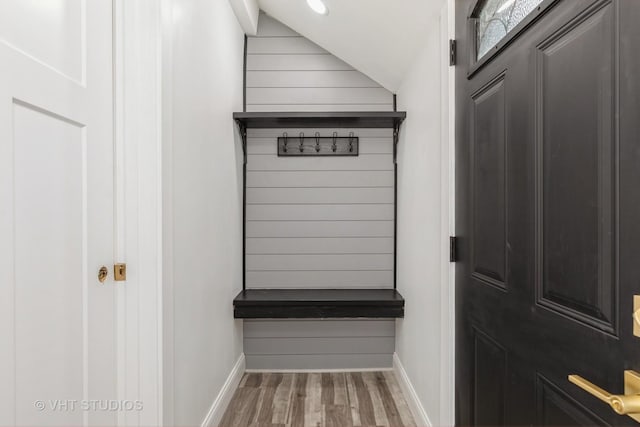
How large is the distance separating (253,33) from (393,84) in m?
1.11

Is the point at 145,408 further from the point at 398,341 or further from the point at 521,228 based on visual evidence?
the point at 398,341

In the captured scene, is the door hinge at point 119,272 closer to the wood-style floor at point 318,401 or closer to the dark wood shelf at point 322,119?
the wood-style floor at point 318,401

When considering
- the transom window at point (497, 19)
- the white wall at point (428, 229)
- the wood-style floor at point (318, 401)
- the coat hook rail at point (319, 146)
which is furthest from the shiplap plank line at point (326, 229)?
the transom window at point (497, 19)

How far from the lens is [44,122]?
1008mm

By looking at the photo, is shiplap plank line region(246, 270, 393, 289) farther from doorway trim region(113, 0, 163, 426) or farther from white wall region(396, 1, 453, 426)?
doorway trim region(113, 0, 163, 426)

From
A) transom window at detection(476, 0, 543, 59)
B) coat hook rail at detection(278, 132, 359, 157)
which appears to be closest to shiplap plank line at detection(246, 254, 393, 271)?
coat hook rail at detection(278, 132, 359, 157)

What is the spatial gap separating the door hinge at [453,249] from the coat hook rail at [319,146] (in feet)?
4.73

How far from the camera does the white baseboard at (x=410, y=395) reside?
2045 mm

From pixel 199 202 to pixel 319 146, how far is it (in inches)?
49.9

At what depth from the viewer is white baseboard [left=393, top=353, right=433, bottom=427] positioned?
6.71 ft

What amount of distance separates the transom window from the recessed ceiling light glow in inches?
46.1

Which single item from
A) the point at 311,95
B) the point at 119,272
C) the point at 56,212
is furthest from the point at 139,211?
the point at 311,95

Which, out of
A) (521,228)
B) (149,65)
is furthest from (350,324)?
(149,65)

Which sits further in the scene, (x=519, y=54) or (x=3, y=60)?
(x=519, y=54)
